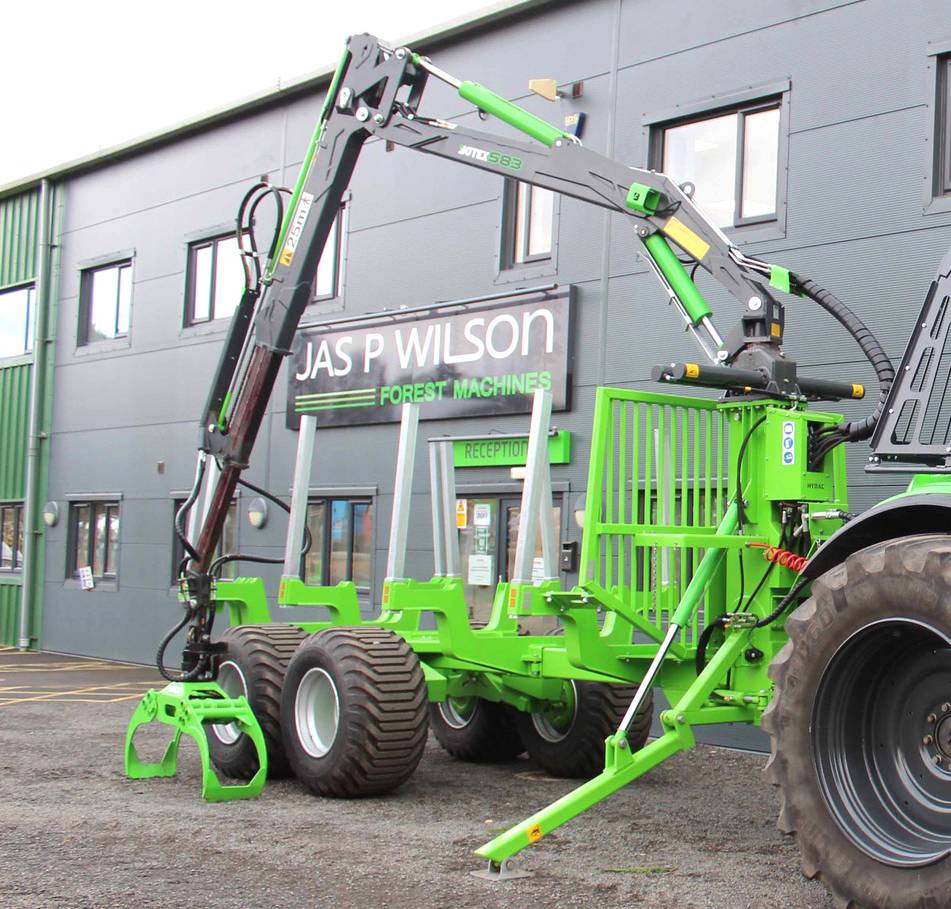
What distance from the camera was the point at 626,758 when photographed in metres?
6.10

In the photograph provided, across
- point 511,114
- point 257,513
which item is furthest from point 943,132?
point 257,513

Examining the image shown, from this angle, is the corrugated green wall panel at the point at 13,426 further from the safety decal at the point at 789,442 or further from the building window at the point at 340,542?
the safety decal at the point at 789,442

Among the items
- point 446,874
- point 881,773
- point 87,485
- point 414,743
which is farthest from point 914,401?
point 87,485

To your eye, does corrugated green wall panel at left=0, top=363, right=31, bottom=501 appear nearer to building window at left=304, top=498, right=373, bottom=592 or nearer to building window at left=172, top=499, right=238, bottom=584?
building window at left=172, top=499, right=238, bottom=584

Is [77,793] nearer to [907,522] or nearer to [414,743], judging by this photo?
[414,743]

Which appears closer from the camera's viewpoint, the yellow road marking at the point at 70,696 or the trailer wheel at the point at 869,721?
the trailer wheel at the point at 869,721

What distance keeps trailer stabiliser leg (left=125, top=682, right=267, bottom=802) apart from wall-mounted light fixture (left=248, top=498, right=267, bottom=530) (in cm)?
660

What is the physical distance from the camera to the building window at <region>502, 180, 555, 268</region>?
41.8ft

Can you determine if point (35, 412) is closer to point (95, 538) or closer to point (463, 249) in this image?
point (95, 538)

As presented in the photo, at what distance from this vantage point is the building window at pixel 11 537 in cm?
1998

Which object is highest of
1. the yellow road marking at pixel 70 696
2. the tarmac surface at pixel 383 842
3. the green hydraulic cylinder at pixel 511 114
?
the green hydraulic cylinder at pixel 511 114

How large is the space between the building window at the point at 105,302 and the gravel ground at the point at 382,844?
9.55m

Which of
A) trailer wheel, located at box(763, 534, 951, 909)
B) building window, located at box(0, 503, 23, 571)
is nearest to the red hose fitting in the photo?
trailer wheel, located at box(763, 534, 951, 909)

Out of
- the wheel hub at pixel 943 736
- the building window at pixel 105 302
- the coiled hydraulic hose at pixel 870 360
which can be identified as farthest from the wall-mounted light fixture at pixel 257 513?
the wheel hub at pixel 943 736
